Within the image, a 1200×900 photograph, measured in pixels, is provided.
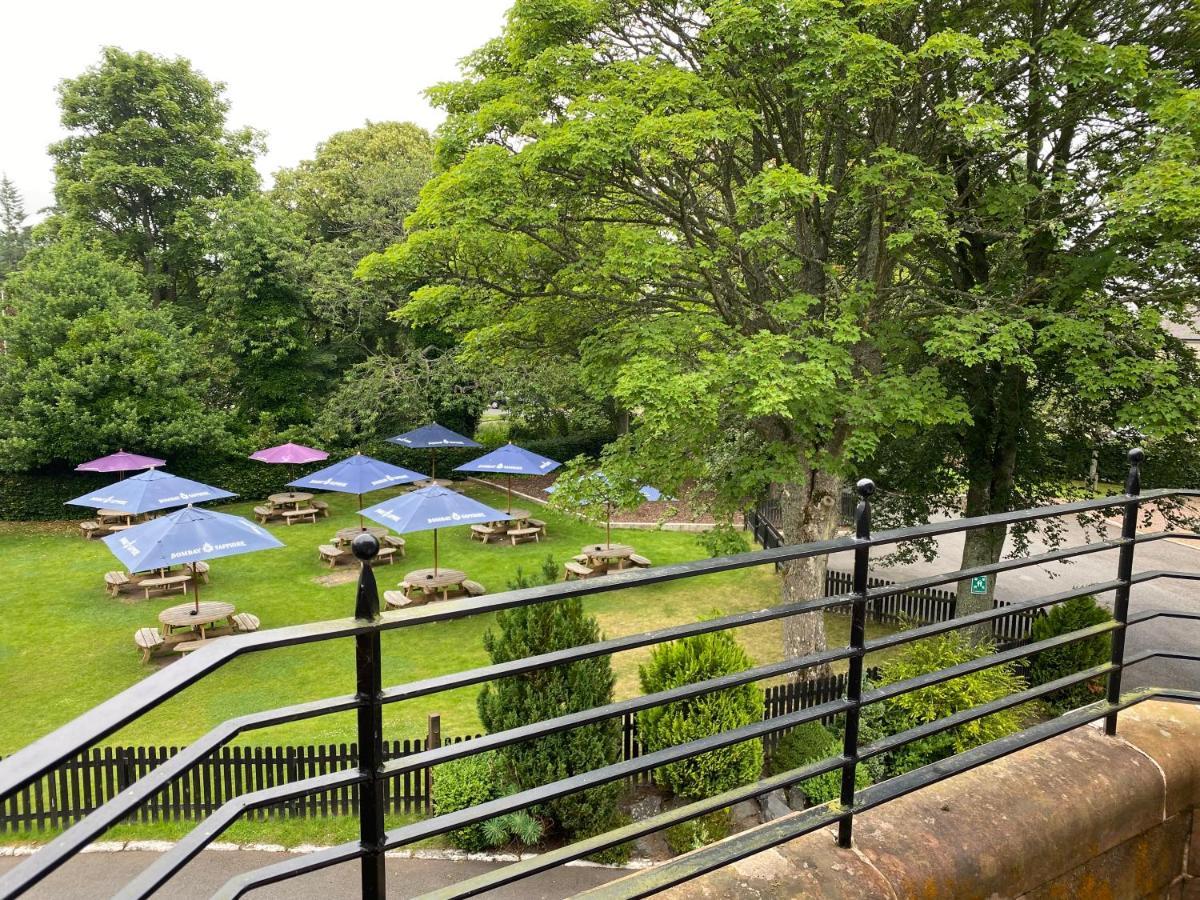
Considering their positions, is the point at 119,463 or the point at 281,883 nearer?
the point at 281,883

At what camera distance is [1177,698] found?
309cm

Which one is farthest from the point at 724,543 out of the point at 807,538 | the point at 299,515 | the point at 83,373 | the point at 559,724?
the point at 83,373

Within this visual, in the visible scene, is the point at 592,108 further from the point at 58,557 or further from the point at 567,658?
the point at 58,557

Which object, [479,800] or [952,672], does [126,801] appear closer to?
[952,672]

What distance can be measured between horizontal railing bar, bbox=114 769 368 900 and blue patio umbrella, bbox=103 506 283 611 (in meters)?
11.5

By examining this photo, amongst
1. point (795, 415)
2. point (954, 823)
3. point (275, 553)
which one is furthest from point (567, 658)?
point (275, 553)

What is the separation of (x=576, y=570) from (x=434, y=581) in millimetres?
3107

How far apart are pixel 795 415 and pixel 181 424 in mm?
18366

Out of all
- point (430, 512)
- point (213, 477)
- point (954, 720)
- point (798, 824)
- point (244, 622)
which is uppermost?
point (954, 720)

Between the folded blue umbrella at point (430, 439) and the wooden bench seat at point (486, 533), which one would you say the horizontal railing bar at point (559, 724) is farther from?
the folded blue umbrella at point (430, 439)

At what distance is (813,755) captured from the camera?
27.5 feet

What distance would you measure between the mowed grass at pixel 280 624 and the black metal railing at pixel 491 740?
27.5ft

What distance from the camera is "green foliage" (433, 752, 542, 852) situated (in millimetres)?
7531

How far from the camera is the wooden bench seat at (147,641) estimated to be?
11885 mm
